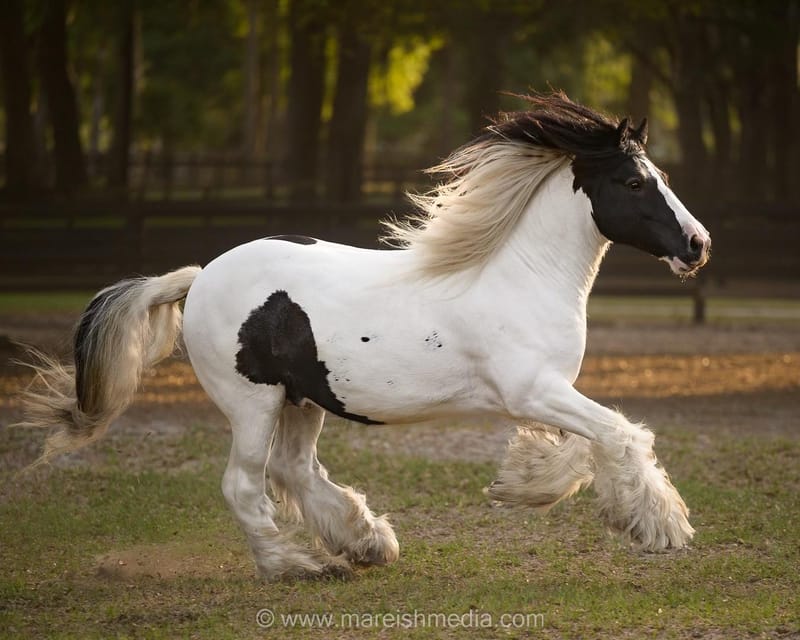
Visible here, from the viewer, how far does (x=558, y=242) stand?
6.02 metres

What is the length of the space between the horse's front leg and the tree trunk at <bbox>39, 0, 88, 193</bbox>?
76.3ft

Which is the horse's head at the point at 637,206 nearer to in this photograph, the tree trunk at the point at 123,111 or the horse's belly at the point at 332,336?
the horse's belly at the point at 332,336

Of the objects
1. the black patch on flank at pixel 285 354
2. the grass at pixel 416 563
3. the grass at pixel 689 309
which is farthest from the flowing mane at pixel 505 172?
the grass at pixel 689 309

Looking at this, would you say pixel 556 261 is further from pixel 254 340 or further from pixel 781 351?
pixel 781 351

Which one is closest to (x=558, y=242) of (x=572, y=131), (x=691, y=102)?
(x=572, y=131)

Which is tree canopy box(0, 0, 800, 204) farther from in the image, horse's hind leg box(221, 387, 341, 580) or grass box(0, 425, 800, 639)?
horse's hind leg box(221, 387, 341, 580)

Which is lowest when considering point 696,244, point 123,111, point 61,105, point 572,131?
point 123,111

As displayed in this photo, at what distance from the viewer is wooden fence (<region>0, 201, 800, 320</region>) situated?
18.7 meters

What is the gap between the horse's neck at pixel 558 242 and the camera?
5.95 metres

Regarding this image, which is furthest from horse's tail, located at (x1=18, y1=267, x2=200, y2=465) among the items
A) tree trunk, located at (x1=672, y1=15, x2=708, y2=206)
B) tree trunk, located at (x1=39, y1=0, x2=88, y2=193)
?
tree trunk, located at (x1=39, y1=0, x2=88, y2=193)

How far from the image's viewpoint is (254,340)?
6098 millimetres

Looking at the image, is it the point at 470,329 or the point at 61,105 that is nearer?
the point at 470,329

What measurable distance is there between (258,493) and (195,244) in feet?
43.1

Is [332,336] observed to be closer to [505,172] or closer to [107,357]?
[505,172]
